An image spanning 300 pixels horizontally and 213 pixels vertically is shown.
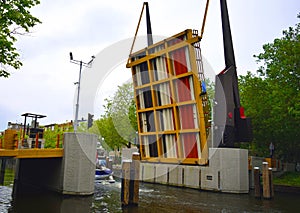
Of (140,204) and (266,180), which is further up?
(266,180)

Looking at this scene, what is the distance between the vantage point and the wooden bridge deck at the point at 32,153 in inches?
508

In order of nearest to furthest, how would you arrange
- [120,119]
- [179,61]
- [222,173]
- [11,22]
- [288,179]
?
[11,22], [222,173], [179,61], [288,179], [120,119]

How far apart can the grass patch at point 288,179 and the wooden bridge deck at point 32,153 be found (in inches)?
618

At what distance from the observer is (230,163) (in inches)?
738

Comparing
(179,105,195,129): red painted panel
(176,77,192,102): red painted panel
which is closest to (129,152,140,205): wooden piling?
(179,105,195,129): red painted panel

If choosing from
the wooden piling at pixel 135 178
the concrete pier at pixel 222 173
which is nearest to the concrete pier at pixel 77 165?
the wooden piling at pixel 135 178

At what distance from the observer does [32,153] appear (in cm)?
1397

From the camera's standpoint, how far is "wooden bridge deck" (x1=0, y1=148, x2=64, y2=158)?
42.3 ft

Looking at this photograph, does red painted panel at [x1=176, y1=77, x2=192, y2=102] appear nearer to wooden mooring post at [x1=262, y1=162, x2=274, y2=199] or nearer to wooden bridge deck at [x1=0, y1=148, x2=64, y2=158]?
wooden mooring post at [x1=262, y1=162, x2=274, y2=199]

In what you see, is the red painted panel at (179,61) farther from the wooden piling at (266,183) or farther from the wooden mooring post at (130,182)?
the wooden mooring post at (130,182)

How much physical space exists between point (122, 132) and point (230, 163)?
22.9 meters

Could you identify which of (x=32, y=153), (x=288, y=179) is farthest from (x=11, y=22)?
(x=288, y=179)

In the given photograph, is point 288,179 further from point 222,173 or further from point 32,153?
point 32,153

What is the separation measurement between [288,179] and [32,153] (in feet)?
58.5
